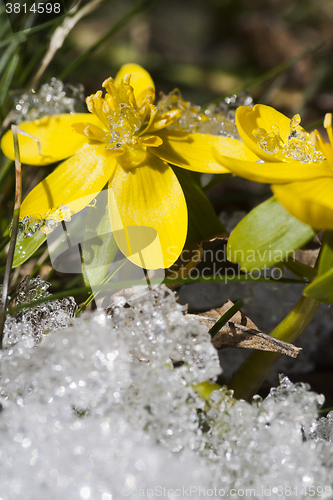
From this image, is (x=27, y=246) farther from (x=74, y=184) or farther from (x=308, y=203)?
(x=308, y=203)

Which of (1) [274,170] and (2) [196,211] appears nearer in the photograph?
(1) [274,170]

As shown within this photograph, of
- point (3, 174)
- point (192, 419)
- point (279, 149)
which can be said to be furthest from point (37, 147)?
point (192, 419)

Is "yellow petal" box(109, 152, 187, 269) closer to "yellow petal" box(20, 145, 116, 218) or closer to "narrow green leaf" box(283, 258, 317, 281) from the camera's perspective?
"yellow petal" box(20, 145, 116, 218)

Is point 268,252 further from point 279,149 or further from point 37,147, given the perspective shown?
point 37,147

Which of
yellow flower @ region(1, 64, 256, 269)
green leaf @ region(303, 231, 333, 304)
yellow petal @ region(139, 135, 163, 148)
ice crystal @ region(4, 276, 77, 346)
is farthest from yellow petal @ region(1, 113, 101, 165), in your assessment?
green leaf @ region(303, 231, 333, 304)

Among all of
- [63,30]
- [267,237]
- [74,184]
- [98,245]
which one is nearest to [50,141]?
[74,184]

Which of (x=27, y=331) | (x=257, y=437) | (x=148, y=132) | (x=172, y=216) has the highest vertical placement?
(x=148, y=132)
